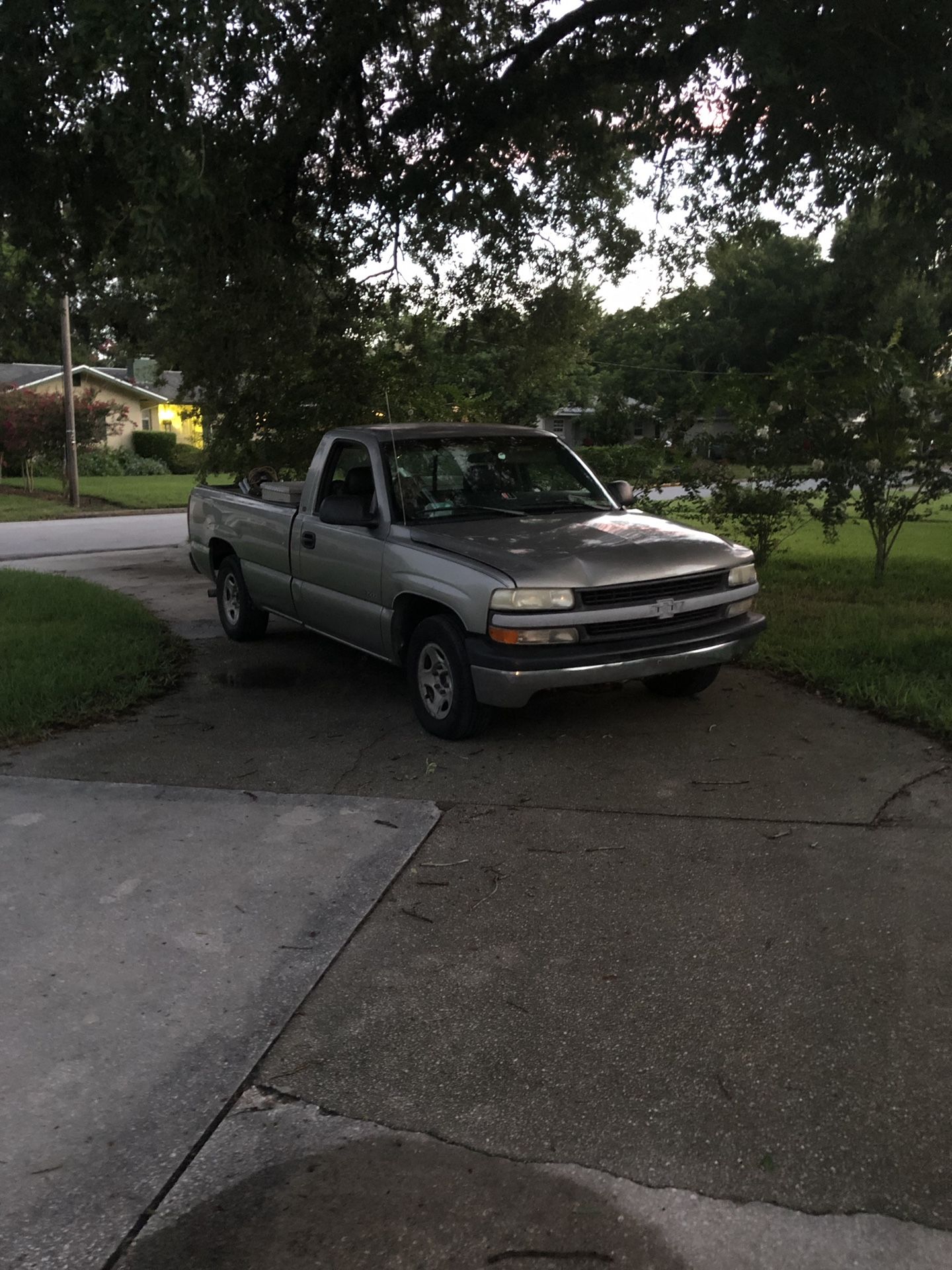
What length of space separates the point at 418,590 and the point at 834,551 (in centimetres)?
1128

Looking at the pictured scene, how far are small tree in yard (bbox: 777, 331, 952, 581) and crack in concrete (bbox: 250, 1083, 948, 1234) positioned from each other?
886 cm

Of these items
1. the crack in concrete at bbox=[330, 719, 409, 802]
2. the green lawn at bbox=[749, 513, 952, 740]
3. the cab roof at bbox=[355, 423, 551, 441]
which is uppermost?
the cab roof at bbox=[355, 423, 551, 441]

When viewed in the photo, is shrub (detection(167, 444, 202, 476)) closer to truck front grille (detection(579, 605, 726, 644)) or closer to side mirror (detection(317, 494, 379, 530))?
side mirror (detection(317, 494, 379, 530))

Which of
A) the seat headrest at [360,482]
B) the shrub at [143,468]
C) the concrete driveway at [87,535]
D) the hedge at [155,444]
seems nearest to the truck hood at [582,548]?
the seat headrest at [360,482]

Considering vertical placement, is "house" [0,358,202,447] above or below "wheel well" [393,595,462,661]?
above

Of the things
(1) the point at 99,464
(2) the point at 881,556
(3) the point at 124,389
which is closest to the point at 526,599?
(2) the point at 881,556

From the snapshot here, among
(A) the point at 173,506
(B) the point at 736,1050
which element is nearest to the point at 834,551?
(B) the point at 736,1050

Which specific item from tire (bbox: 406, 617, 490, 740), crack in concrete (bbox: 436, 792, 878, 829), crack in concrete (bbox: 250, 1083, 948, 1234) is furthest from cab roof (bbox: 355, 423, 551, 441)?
crack in concrete (bbox: 250, 1083, 948, 1234)

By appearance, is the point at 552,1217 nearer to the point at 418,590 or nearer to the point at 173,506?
the point at 418,590

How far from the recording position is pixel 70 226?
1082cm

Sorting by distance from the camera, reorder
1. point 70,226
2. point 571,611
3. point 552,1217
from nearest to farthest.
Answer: point 552,1217 → point 571,611 → point 70,226

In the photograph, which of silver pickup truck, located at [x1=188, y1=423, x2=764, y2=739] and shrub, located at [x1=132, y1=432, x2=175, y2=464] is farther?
shrub, located at [x1=132, y1=432, x2=175, y2=464]

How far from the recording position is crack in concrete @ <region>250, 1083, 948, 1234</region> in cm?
269

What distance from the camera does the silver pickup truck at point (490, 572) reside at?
19.9 feet
